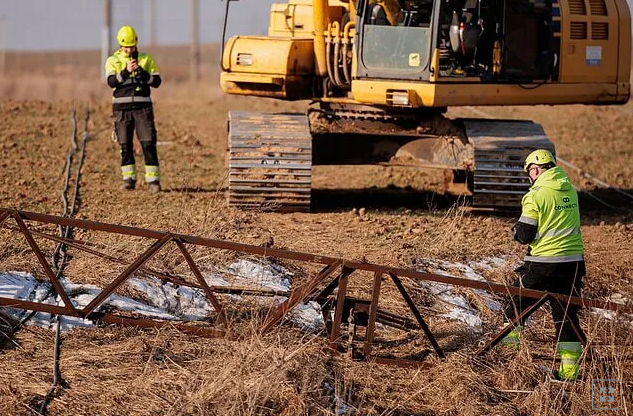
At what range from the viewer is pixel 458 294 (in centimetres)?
1046

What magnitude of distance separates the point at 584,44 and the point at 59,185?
21.9 feet

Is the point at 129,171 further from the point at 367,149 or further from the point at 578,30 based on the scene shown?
the point at 578,30

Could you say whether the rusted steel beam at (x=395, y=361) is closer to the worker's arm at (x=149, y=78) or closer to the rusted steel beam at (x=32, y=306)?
the rusted steel beam at (x=32, y=306)

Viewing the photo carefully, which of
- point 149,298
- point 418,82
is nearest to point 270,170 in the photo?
point 418,82

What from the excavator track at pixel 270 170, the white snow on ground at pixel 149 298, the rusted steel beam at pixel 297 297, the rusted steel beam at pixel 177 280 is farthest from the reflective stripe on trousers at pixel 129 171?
the rusted steel beam at pixel 297 297

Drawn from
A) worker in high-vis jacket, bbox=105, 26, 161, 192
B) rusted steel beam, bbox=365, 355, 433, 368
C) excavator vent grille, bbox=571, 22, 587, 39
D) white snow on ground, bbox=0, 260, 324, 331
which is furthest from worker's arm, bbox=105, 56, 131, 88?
rusted steel beam, bbox=365, 355, 433, 368

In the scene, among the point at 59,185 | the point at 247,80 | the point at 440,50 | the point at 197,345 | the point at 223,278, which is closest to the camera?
the point at 197,345

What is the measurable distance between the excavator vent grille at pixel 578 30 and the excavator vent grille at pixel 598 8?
0.23 m

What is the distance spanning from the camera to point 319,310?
31.3ft

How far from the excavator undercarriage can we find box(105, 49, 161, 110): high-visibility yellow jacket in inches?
48.4

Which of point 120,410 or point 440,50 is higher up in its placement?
point 440,50

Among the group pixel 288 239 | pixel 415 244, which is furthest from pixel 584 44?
pixel 288 239

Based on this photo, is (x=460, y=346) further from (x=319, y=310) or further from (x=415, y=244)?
(x=415, y=244)

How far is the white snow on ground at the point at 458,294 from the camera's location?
10.0 metres
